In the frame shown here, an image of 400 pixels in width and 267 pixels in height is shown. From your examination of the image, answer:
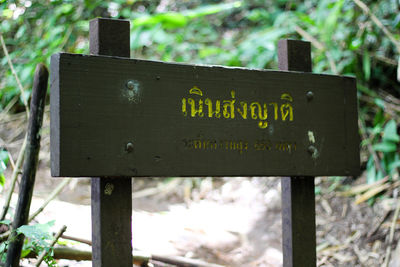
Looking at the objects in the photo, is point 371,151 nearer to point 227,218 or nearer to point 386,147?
point 386,147

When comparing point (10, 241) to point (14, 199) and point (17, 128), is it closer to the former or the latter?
point (14, 199)

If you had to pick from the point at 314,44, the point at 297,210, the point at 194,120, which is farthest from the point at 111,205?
the point at 314,44

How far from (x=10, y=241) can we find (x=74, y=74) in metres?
0.72

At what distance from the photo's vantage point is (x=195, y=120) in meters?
1.65

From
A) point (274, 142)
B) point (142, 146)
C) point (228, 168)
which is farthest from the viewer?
point (274, 142)

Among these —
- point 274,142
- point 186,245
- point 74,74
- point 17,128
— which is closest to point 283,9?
point 17,128

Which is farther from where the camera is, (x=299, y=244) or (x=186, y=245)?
(x=186, y=245)

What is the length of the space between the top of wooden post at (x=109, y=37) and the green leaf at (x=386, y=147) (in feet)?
7.87

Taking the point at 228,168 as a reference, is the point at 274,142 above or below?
above

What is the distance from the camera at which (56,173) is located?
1.41m

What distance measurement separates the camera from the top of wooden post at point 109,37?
1.57 metres

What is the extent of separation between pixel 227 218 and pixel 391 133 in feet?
4.57

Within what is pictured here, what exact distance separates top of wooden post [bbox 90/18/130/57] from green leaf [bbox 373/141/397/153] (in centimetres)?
240

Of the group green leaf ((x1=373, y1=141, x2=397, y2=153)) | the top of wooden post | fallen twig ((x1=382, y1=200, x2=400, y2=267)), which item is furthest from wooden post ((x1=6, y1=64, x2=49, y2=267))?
green leaf ((x1=373, y1=141, x2=397, y2=153))
